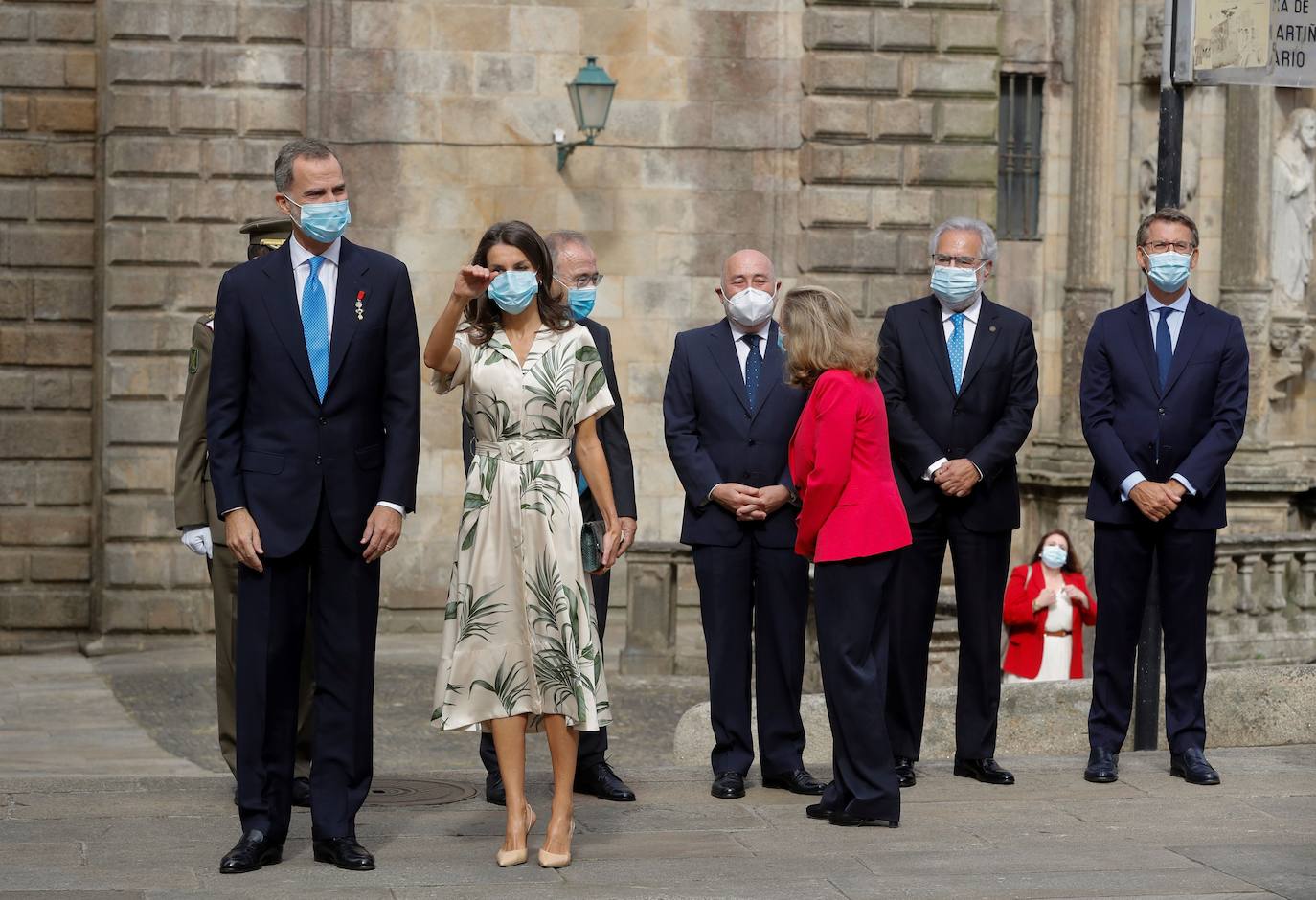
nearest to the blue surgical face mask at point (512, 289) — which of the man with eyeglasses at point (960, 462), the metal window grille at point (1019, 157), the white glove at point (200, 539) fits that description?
the man with eyeglasses at point (960, 462)

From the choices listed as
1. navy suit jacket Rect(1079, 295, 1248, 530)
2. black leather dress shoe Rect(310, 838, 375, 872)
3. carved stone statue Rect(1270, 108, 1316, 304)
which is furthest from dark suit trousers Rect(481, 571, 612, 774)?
carved stone statue Rect(1270, 108, 1316, 304)

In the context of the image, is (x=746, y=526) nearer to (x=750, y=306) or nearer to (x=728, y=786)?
(x=750, y=306)

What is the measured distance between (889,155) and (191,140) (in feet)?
16.1

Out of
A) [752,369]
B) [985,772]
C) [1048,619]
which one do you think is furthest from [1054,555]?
[752,369]

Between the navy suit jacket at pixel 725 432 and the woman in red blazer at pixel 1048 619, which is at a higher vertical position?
the navy suit jacket at pixel 725 432

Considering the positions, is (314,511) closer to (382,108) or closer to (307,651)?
(307,651)

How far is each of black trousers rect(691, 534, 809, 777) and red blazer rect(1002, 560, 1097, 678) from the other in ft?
14.0

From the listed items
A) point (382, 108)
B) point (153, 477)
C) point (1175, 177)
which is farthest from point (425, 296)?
point (1175, 177)

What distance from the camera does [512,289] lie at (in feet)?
20.7

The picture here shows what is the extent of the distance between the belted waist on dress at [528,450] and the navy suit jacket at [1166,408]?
7.66 feet

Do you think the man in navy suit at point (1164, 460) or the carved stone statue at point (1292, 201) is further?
the carved stone statue at point (1292, 201)

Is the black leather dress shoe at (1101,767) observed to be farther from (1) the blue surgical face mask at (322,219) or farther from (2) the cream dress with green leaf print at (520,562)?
(1) the blue surgical face mask at (322,219)

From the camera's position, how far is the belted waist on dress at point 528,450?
21.1 feet

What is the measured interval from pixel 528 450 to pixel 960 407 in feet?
6.64
